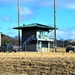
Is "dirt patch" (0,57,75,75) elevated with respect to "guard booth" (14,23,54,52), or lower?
lower

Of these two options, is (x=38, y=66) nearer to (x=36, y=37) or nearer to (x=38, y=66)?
(x=38, y=66)

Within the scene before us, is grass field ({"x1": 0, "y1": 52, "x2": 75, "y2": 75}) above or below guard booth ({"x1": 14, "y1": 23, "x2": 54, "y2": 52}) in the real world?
below

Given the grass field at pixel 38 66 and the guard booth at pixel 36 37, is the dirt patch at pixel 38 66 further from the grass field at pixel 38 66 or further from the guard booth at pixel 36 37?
the guard booth at pixel 36 37

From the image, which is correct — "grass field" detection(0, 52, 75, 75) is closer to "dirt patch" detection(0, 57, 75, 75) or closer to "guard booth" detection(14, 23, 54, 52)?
"dirt patch" detection(0, 57, 75, 75)

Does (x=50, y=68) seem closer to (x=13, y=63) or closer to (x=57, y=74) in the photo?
(x=57, y=74)

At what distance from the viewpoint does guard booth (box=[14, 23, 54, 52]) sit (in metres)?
66.8

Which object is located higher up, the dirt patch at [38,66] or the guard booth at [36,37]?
the guard booth at [36,37]

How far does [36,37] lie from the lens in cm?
6719

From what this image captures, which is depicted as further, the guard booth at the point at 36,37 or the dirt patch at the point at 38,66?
the guard booth at the point at 36,37

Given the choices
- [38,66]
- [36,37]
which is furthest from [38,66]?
[36,37]

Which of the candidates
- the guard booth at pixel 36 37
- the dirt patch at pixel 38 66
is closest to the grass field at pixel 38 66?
the dirt patch at pixel 38 66

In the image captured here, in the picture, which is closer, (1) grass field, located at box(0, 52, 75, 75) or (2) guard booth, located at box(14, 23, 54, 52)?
(1) grass field, located at box(0, 52, 75, 75)

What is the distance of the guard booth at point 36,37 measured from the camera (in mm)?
66750

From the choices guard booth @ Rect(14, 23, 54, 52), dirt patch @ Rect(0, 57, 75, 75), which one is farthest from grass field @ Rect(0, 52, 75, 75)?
guard booth @ Rect(14, 23, 54, 52)
